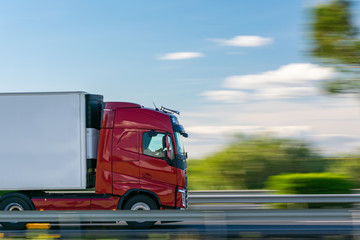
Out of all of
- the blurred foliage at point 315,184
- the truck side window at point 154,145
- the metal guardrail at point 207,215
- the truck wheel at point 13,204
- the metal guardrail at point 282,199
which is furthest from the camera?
the blurred foliage at point 315,184

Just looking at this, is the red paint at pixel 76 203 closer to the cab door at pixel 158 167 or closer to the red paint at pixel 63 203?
the red paint at pixel 63 203

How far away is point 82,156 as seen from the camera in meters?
11.8

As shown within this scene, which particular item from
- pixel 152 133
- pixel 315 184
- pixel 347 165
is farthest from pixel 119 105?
pixel 347 165

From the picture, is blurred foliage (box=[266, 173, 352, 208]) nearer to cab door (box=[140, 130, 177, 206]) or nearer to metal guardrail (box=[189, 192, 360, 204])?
metal guardrail (box=[189, 192, 360, 204])

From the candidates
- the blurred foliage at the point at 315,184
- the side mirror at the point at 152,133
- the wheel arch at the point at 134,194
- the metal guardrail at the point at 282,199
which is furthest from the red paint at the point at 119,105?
the blurred foliage at the point at 315,184

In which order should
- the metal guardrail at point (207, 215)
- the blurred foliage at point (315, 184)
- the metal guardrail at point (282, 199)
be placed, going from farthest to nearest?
1. the blurred foliage at point (315, 184)
2. the metal guardrail at point (282, 199)
3. the metal guardrail at point (207, 215)

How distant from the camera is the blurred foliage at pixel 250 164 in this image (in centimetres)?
2361

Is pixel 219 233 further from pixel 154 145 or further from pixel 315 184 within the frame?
pixel 315 184

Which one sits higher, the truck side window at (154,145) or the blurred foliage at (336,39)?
the blurred foliage at (336,39)

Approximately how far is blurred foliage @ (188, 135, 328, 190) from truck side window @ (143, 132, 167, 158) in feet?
37.7

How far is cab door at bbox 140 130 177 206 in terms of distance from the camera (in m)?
11.7

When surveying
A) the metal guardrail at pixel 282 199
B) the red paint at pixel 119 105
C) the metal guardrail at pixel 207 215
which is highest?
the red paint at pixel 119 105

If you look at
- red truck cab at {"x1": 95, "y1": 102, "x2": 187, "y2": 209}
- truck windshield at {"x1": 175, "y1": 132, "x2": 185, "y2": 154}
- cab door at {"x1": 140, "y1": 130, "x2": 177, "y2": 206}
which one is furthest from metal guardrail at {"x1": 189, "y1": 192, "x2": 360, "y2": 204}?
cab door at {"x1": 140, "y1": 130, "x2": 177, "y2": 206}

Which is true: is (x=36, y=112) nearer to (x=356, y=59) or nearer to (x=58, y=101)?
(x=58, y=101)
